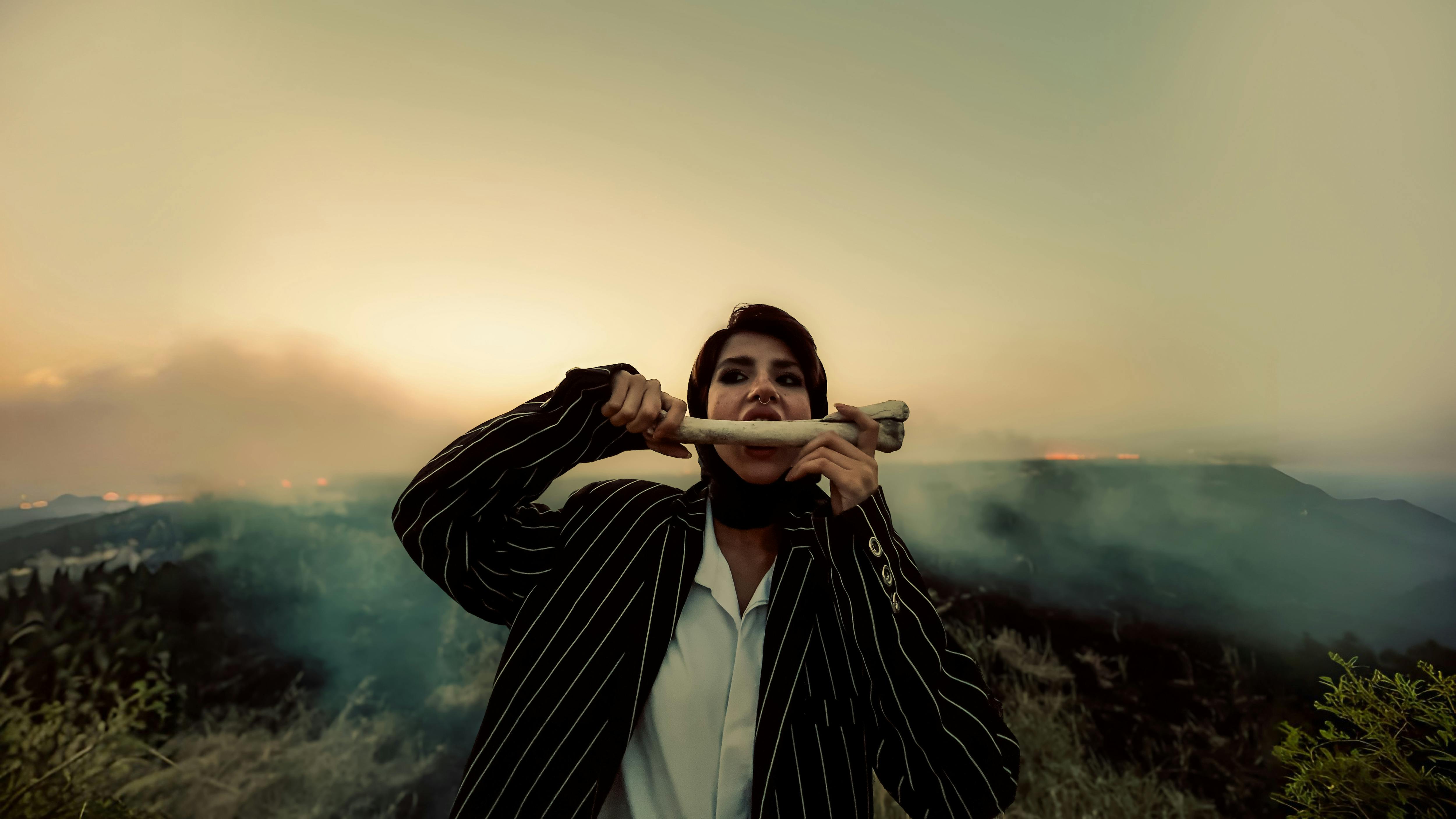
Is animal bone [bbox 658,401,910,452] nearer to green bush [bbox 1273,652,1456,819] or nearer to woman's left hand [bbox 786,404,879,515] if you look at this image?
woman's left hand [bbox 786,404,879,515]

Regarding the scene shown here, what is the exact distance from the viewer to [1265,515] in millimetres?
1882

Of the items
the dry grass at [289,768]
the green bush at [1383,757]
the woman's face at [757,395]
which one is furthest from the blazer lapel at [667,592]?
the dry grass at [289,768]

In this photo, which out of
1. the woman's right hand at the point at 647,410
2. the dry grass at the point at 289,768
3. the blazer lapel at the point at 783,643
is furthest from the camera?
the dry grass at the point at 289,768

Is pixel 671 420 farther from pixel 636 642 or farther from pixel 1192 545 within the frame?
pixel 1192 545

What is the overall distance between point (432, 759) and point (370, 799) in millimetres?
228

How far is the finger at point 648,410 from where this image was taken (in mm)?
1061

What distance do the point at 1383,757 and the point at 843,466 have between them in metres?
1.57

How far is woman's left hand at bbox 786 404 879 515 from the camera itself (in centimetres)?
102

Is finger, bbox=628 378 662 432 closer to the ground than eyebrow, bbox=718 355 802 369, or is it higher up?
closer to the ground

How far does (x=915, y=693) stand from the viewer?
0.99m

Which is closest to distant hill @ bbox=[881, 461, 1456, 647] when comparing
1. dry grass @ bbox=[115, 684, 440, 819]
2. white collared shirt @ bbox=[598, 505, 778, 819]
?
white collared shirt @ bbox=[598, 505, 778, 819]

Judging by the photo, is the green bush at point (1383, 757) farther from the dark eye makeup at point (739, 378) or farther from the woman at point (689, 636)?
the dark eye makeup at point (739, 378)

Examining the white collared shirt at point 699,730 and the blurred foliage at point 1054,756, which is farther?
the blurred foliage at point 1054,756

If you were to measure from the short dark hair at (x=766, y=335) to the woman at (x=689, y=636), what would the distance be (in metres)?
0.15
